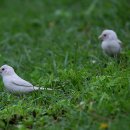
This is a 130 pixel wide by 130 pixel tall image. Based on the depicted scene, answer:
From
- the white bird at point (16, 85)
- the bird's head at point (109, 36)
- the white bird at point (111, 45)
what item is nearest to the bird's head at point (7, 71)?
the white bird at point (16, 85)

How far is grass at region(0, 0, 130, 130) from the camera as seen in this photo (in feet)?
21.4

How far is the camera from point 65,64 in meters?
9.16

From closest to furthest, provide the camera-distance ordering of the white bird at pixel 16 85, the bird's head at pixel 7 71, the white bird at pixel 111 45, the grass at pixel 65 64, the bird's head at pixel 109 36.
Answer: the grass at pixel 65 64, the white bird at pixel 16 85, the bird's head at pixel 7 71, the white bird at pixel 111 45, the bird's head at pixel 109 36

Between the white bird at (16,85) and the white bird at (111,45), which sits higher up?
the white bird at (111,45)

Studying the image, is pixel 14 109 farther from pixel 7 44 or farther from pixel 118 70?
pixel 7 44

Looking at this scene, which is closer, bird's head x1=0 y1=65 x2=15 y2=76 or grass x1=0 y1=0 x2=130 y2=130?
grass x1=0 y1=0 x2=130 y2=130

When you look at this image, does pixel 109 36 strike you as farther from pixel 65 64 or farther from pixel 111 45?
pixel 65 64

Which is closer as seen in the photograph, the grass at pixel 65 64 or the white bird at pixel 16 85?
the grass at pixel 65 64

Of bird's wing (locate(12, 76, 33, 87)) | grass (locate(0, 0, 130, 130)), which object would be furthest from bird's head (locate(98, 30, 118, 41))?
bird's wing (locate(12, 76, 33, 87))

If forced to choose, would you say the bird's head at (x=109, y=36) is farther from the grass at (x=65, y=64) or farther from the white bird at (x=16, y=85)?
the white bird at (x=16, y=85)

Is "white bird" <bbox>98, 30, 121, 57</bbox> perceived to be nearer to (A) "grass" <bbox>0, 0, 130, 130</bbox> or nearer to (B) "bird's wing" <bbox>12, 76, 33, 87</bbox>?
Answer: (A) "grass" <bbox>0, 0, 130, 130</bbox>

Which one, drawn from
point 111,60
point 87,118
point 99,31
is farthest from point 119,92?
point 99,31

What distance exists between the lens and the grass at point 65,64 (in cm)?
653

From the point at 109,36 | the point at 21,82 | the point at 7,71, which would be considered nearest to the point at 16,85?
the point at 21,82
